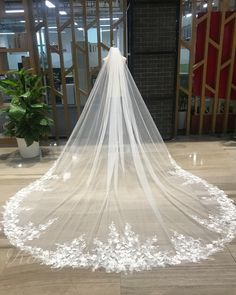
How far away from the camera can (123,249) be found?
179cm

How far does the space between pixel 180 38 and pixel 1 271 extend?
3337 mm

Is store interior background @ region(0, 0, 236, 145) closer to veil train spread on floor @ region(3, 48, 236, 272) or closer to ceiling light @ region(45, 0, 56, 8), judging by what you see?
ceiling light @ region(45, 0, 56, 8)

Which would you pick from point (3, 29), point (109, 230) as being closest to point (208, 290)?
point (109, 230)

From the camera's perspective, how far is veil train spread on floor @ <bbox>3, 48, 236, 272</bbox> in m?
1.79

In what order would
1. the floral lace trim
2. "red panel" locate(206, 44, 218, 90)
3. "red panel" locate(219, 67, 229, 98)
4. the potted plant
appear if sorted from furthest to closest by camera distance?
"red panel" locate(219, 67, 229, 98), "red panel" locate(206, 44, 218, 90), the potted plant, the floral lace trim

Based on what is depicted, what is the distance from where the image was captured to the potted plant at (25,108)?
10.7 feet

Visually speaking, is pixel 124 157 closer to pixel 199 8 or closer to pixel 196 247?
pixel 196 247

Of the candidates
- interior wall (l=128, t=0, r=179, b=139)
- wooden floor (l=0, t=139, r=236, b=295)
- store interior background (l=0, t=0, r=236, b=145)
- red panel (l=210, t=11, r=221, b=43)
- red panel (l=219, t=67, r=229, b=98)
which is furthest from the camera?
red panel (l=219, t=67, r=229, b=98)

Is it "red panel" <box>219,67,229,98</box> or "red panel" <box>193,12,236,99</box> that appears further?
"red panel" <box>219,67,229,98</box>

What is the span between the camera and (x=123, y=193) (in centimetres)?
238

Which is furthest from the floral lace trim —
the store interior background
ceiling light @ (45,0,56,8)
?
ceiling light @ (45,0,56,8)

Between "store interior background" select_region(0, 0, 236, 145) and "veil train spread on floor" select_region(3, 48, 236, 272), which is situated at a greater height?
"store interior background" select_region(0, 0, 236, 145)

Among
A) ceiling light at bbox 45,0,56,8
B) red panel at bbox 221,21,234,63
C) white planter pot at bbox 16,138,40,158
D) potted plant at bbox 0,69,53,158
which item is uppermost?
ceiling light at bbox 45,0,56,8

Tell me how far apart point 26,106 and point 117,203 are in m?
1.72
